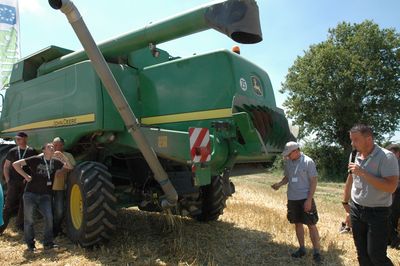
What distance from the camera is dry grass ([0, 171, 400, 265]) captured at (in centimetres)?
516

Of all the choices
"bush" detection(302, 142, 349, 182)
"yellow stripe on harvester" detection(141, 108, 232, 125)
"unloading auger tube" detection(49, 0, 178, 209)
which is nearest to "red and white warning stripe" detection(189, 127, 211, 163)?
"yellow stripe on harvester" detection(141, 108, 232, 125)

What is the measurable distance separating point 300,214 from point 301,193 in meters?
0.27

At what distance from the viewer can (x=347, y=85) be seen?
29.5 meters

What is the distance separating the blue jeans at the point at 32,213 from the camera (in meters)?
5.62

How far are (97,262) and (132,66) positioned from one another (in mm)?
2800

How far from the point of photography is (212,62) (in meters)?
5.21

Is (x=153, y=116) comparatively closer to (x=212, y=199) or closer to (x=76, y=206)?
(x=76, y=206)

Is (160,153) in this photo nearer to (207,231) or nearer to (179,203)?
(179,203)

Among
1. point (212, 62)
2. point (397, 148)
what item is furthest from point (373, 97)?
point (212, 62)

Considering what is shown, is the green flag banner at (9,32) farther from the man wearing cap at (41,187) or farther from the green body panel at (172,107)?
the man wearing cap at (41,187)

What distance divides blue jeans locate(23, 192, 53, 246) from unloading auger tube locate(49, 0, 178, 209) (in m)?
1.63

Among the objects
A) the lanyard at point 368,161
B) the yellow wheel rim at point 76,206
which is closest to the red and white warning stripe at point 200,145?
the lanyard at point 368,161

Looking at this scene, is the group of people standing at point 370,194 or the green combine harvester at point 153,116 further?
the green combine harvester at point 153,116

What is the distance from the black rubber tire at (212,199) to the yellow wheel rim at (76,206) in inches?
87.3
